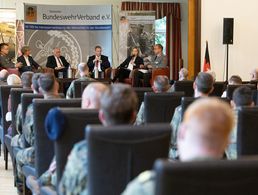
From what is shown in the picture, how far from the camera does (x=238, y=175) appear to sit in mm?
1716

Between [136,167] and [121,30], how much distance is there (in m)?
12.5

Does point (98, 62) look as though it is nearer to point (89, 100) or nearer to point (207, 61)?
point (207, 61)

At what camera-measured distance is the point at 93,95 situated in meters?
2.96

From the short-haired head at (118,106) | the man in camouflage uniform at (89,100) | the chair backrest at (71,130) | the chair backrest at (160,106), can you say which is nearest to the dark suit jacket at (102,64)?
the chair backrest at (160,106)

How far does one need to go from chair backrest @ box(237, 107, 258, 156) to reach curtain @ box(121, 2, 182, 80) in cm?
1220

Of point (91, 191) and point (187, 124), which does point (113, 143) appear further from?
point (187, 124)

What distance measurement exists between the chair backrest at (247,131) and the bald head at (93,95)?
0.99 metres

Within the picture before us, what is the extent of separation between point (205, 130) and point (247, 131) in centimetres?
194

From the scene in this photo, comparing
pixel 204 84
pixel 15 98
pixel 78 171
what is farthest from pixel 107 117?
pixel 15 98

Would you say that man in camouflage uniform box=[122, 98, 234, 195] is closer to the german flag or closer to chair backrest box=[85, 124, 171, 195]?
chair backrest box=[85, 124, 171, 195]

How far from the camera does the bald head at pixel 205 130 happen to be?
5.43ft

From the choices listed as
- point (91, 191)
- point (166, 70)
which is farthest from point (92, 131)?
point (166, 70)

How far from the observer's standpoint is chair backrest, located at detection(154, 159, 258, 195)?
5.33 feet

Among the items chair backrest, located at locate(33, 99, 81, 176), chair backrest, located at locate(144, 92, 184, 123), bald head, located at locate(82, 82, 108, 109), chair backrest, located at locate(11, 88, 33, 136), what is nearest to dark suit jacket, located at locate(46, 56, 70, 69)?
chair backrest, located at locate(11, 88, 33, 136)
